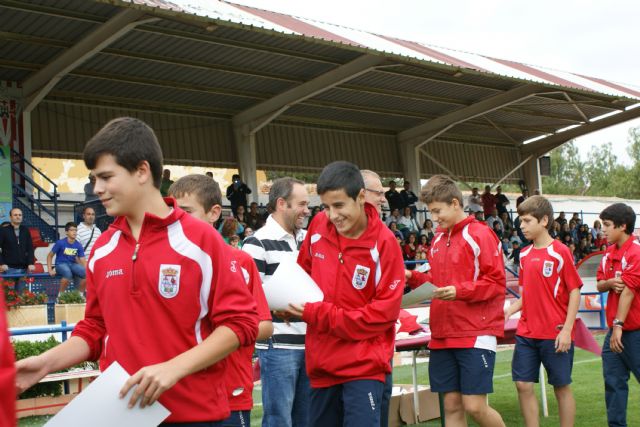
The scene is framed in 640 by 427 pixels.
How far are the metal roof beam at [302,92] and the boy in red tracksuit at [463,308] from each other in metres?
16.5

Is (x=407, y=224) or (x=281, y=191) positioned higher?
(x=407, y=224)

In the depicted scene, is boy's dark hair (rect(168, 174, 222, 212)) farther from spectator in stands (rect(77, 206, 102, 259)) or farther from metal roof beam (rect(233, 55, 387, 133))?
metal roof beam (rect(233, 55, 387, 133))

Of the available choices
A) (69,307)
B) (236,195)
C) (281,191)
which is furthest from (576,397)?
(236,195)

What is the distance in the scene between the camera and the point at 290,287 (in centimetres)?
453

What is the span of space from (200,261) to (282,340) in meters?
2.83

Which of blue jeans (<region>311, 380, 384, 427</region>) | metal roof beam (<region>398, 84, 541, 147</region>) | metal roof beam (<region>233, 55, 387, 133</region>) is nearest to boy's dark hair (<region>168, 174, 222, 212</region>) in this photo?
blue jeans (<region>311, 380, 384, 427</region>)

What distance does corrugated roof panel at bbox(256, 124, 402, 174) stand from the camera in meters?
28.7

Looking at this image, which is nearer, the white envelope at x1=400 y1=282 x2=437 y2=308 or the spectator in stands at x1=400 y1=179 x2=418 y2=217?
the white envelope at x1=400 y1=282 x2=437 y2=308

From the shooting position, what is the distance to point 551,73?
30.6m

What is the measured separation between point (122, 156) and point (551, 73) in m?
29.2

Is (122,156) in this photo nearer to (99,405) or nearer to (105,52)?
(99,405)

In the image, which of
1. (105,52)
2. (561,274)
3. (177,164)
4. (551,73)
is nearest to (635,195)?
(551,73)

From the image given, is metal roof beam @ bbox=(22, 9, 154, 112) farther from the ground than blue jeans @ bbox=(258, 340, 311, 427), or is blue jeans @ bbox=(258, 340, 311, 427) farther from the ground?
metal roof beam @ bbox=(22, 9, 154, 112)

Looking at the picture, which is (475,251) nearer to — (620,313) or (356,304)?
(356,304)
